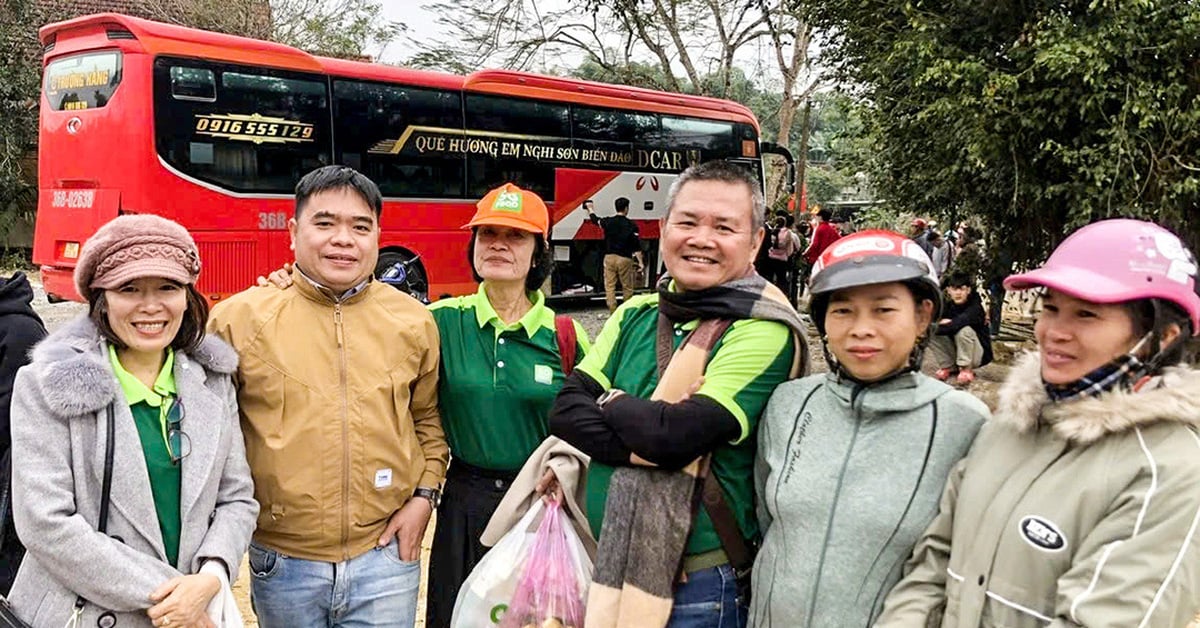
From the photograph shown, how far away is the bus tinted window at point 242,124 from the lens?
28.1 feet

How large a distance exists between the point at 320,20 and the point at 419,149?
964cm

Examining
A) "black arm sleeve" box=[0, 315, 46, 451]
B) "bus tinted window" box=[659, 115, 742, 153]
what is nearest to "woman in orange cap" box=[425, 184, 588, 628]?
"black arm sleeve" box=[0, 315, 46, 451]

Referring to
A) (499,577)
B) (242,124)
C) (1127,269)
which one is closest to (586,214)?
(242,124)

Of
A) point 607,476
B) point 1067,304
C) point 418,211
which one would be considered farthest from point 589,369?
point 418,211

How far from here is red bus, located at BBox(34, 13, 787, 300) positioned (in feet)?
28.0

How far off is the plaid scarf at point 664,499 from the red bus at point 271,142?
208 inches

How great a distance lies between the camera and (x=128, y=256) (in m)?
1.85

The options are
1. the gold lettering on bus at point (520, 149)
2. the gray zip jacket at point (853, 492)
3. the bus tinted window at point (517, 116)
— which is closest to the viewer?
the gray zip jacket at point (853, 492)

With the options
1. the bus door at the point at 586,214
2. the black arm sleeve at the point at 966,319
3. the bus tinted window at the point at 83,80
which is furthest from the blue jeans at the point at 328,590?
the bus door at the point at 586,214

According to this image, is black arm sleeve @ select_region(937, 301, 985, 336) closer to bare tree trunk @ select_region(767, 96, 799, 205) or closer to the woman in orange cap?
the woman in orange cap

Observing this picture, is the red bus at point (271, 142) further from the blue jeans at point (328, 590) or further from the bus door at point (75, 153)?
the blue jeans at point (328, 590)

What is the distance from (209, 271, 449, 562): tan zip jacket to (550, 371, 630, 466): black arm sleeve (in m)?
0.52

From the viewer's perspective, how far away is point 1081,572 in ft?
4.49

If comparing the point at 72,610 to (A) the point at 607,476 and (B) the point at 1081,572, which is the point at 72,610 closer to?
(A) the point at 607,476
